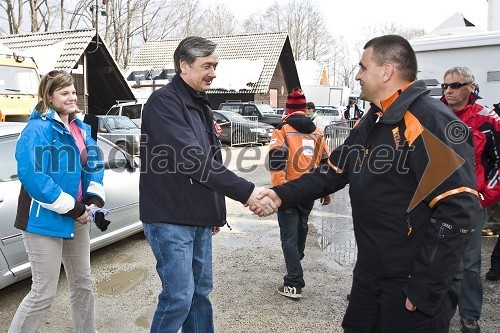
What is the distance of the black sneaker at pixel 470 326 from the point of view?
3.40 m

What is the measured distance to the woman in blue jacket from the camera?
278cm

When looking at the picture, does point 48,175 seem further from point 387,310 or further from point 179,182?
point 387,310

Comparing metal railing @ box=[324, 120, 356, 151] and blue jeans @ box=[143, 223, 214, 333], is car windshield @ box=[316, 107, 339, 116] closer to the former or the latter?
metal railing @ box=[324, 120, 356, 151]

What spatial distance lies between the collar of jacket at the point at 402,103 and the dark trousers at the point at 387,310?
0.81 m

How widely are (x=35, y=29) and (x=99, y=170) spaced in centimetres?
3249

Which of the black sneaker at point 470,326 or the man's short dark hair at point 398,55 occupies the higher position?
the man's short dark hair at point 398,55

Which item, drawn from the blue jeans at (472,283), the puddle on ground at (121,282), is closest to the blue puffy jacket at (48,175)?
the puddle on ground at (121,282)

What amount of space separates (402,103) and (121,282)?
3.64 metres

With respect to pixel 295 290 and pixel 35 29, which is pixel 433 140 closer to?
pixel 295 290

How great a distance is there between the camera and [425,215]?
2049mm

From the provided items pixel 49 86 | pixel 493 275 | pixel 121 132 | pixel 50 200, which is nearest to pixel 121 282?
pixel 50 200

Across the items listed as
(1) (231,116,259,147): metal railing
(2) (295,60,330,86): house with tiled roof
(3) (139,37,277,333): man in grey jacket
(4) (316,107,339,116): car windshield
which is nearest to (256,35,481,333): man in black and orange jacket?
(3) (139,37,277,333): man in grey jacket

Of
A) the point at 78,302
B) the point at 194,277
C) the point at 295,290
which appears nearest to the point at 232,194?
the point at 194,277

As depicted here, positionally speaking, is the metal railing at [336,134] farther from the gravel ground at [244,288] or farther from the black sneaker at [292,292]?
the black sneaker at [292,292]
